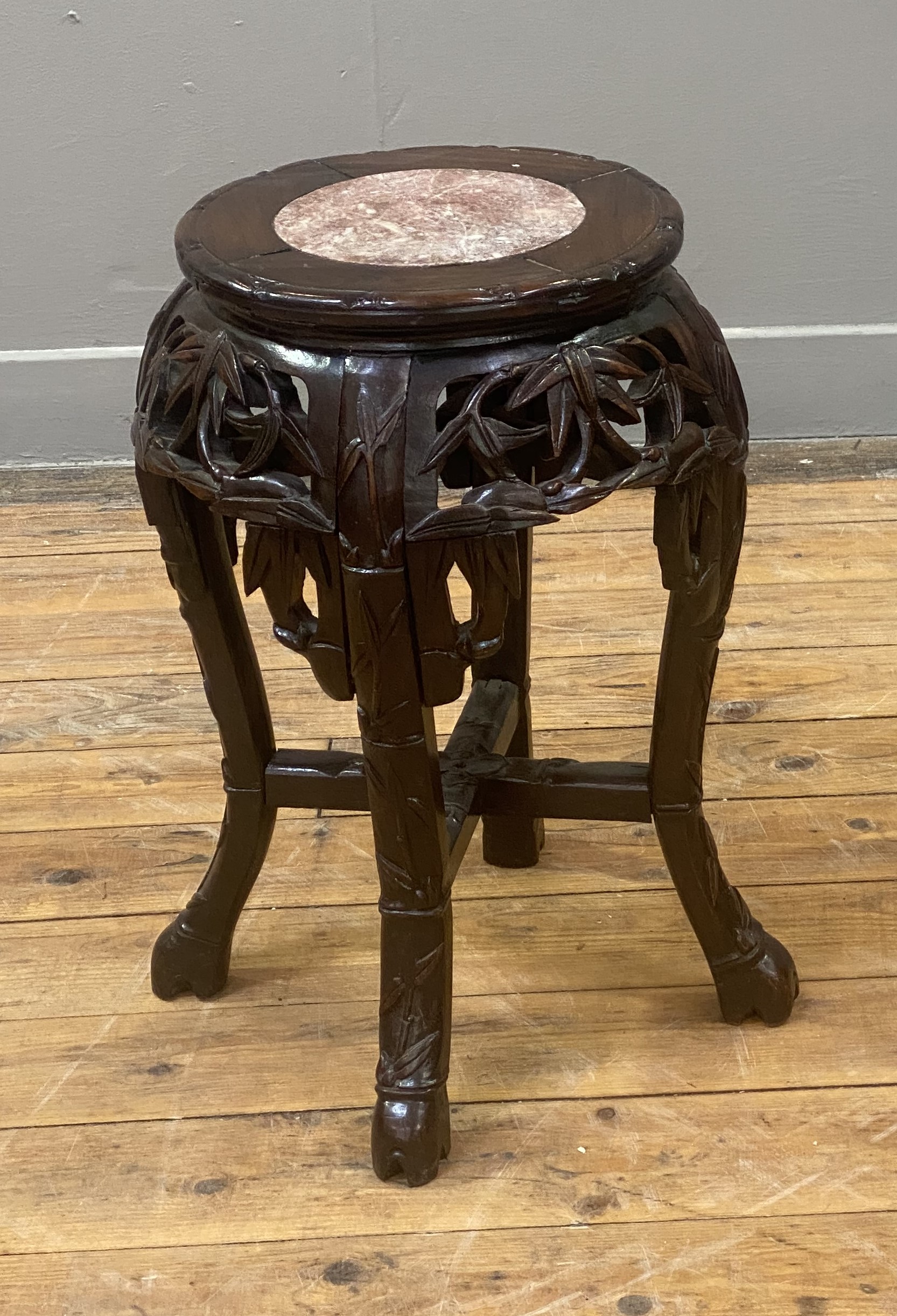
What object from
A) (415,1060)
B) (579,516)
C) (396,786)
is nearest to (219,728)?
(396,786)

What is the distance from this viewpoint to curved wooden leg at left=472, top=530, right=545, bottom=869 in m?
1.67

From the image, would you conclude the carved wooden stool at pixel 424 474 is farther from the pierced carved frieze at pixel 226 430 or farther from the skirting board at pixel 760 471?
the skirting board at pixel 760 471

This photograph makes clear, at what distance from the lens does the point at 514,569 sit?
118 cm

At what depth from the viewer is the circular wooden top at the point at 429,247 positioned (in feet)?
3.69

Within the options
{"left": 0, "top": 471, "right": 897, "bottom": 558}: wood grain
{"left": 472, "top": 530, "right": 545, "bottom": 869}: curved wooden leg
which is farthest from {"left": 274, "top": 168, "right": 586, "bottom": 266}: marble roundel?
{"left": 0, "top": 471, "right": 897, "bottom": 558}: wood grain

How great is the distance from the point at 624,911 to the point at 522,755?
228mm

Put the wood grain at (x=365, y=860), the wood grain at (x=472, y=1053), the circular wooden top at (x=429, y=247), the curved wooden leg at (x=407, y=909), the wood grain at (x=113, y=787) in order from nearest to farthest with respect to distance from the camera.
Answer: the circular wooden top at (x=429, y=247), the curved wooden leg at (x=407, y=909), the wood grain at (x=472, y=1053), the wood grain at (x=365, y=860), the wood grain at (x=113, y=787)

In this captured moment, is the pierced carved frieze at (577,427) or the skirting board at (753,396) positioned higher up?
the pierced carved frieze at (577,427)

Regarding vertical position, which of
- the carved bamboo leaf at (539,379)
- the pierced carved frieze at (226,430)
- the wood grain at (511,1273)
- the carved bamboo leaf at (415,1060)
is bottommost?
the wood grain at (511,1273)

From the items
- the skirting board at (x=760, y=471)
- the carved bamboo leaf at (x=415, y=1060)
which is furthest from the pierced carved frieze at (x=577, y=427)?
the skirting board at (x=760, y=471)

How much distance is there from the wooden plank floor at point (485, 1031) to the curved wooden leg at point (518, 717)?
0.03m

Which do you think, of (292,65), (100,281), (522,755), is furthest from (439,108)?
(522,755)

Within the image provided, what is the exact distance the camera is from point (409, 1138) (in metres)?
1.37

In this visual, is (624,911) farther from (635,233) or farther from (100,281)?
(100,281)
